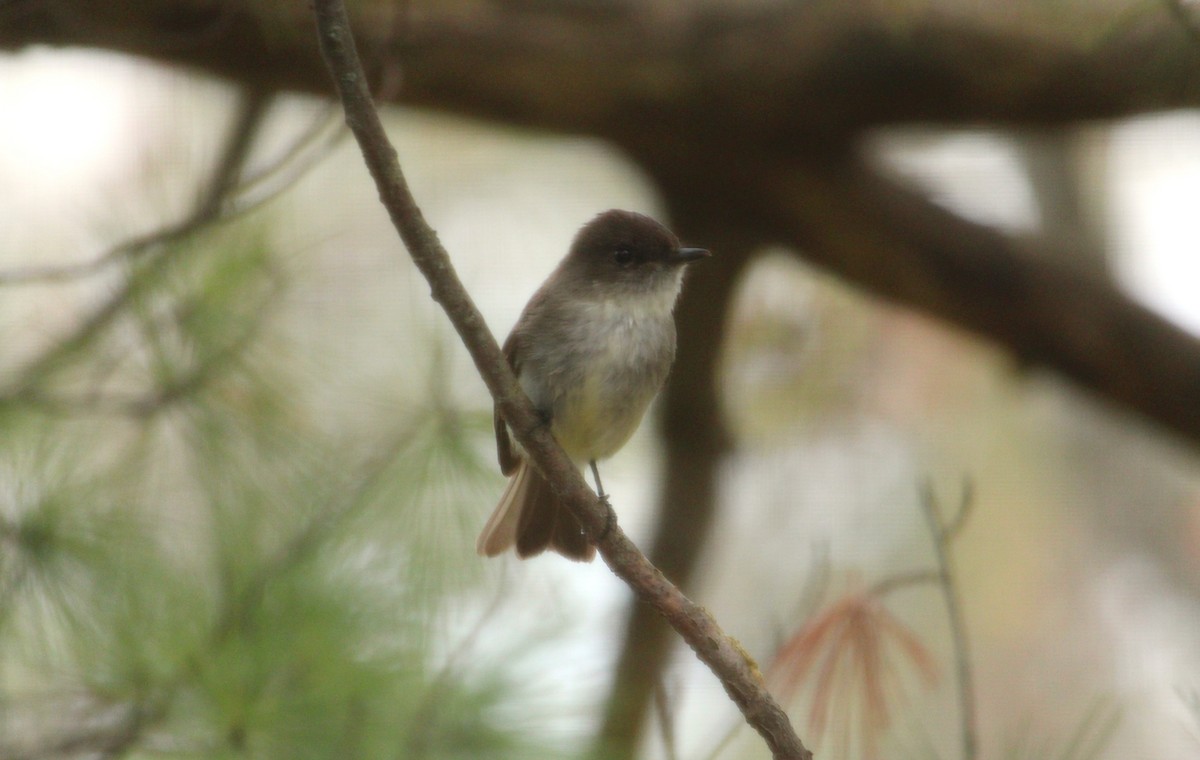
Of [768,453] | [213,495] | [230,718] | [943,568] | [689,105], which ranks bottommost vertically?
[768,453]

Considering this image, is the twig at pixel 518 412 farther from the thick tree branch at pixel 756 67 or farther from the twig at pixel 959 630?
the thick tree branch at pixel 756 67

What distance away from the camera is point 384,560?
7.23 ft

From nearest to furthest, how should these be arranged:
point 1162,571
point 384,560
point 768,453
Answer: point 384,560, point 768,453, point 1162,571

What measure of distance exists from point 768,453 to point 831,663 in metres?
2.09

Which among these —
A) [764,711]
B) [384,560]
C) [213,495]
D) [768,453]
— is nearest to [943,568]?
[764,711]

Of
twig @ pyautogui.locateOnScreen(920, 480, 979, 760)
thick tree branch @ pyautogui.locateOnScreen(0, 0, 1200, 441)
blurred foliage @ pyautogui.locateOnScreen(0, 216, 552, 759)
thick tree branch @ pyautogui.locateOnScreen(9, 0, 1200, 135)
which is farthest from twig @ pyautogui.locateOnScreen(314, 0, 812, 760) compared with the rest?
thick tree branch @ pyautogui.locateOnScreen(9, 0, 1200, 135)

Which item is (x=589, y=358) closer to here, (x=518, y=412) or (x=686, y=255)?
(x=686, y=255)

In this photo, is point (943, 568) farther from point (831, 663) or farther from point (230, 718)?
point (230, 718)

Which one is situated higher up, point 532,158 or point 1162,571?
point 532,158

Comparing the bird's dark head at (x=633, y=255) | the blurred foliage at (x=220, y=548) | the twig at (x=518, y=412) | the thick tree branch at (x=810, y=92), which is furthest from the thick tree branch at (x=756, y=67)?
the twig at (x=518, y=412)

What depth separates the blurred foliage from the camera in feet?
6.53

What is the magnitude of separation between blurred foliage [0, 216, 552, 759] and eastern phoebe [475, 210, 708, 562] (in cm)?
14

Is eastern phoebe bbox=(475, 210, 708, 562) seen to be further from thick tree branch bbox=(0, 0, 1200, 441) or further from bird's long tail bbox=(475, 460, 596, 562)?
thick tree branch bbox=(0, 0, 1200, 441)

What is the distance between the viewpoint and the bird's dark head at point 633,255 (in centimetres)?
259
